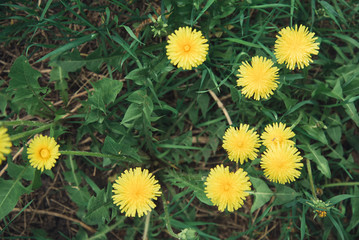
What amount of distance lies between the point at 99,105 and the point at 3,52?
1.00m

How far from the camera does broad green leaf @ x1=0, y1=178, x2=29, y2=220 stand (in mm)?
1586

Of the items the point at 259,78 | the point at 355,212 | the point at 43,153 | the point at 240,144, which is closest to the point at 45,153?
the point at 43,153

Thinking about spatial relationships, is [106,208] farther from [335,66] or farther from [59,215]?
[335,66]

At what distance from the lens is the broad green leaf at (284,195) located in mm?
1654

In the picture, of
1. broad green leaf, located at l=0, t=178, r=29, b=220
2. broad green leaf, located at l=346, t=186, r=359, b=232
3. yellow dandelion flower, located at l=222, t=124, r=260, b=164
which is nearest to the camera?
yellow dandelion flower, located at l=222, t=124, r=260, b=164

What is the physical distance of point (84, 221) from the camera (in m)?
1.99

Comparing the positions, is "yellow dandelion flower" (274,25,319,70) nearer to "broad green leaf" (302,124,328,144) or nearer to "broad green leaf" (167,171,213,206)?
"broad green leaf" (302,124,328,144)

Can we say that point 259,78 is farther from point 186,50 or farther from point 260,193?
point 260,193

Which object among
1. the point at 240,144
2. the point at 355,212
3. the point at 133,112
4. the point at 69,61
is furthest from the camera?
the point at 355,212

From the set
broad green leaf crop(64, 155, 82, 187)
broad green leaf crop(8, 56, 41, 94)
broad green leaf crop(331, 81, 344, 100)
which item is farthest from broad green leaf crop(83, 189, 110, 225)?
broad green leaf crop(331, 81, 344, 100)

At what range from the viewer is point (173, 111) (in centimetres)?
171

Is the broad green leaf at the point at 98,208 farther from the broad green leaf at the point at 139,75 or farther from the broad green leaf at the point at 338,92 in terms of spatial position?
the broad green leaf at the point at 338,92

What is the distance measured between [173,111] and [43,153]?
2.34 ft

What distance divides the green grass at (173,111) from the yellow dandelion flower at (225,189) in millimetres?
161
